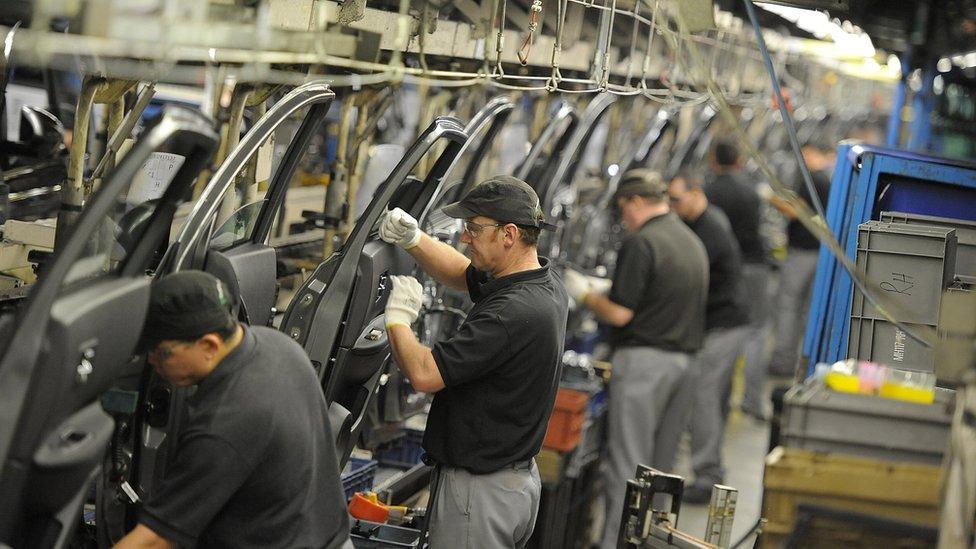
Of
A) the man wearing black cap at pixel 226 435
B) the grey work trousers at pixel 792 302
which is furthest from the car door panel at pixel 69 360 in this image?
the grey work trousers at pixel 792 302

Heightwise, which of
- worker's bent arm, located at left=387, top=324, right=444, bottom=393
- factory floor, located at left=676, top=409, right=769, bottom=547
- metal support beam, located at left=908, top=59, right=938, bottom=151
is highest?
metal support beam, located at left=908, top=59, right=938, bottom=151

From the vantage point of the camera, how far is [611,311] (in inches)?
291

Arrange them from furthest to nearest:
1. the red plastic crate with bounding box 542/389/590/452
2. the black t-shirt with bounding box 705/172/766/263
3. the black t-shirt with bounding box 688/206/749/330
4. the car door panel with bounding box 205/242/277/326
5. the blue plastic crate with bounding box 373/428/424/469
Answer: the black t-shirt with bounding box 705/172/766/263
the black t-shirt with bounding box 688/206/749/330
the red plastic crate with bounding box 542/389/590/452
the blue plastic crate with bounding box 373/428/424/469
the car door panel with bounding box 205/242/277/326

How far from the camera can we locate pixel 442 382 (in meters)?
4.31

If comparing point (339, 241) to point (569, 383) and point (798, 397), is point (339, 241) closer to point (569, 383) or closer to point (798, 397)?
point (569, 383)

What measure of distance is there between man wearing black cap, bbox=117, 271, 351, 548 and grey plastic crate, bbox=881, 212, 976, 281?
311 centimetres

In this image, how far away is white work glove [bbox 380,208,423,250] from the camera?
454 cm

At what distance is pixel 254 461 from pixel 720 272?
6.11 metres

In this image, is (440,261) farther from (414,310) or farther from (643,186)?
(643,186)

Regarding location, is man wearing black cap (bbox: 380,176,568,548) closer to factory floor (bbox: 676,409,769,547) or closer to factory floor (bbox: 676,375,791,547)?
factory floor (bbox: 676,375,791,547)

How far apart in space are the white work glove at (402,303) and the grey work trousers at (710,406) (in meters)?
4.82

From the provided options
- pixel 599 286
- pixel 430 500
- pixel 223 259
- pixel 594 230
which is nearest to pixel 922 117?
pixel 594 230

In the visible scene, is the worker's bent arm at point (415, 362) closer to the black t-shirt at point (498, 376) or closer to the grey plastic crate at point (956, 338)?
the black t-shirt at point (498, 376)

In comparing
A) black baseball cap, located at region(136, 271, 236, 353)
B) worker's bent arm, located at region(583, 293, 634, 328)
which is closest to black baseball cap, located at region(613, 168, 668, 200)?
worker's bent arm, located at region(583, 293, 634, 328)
